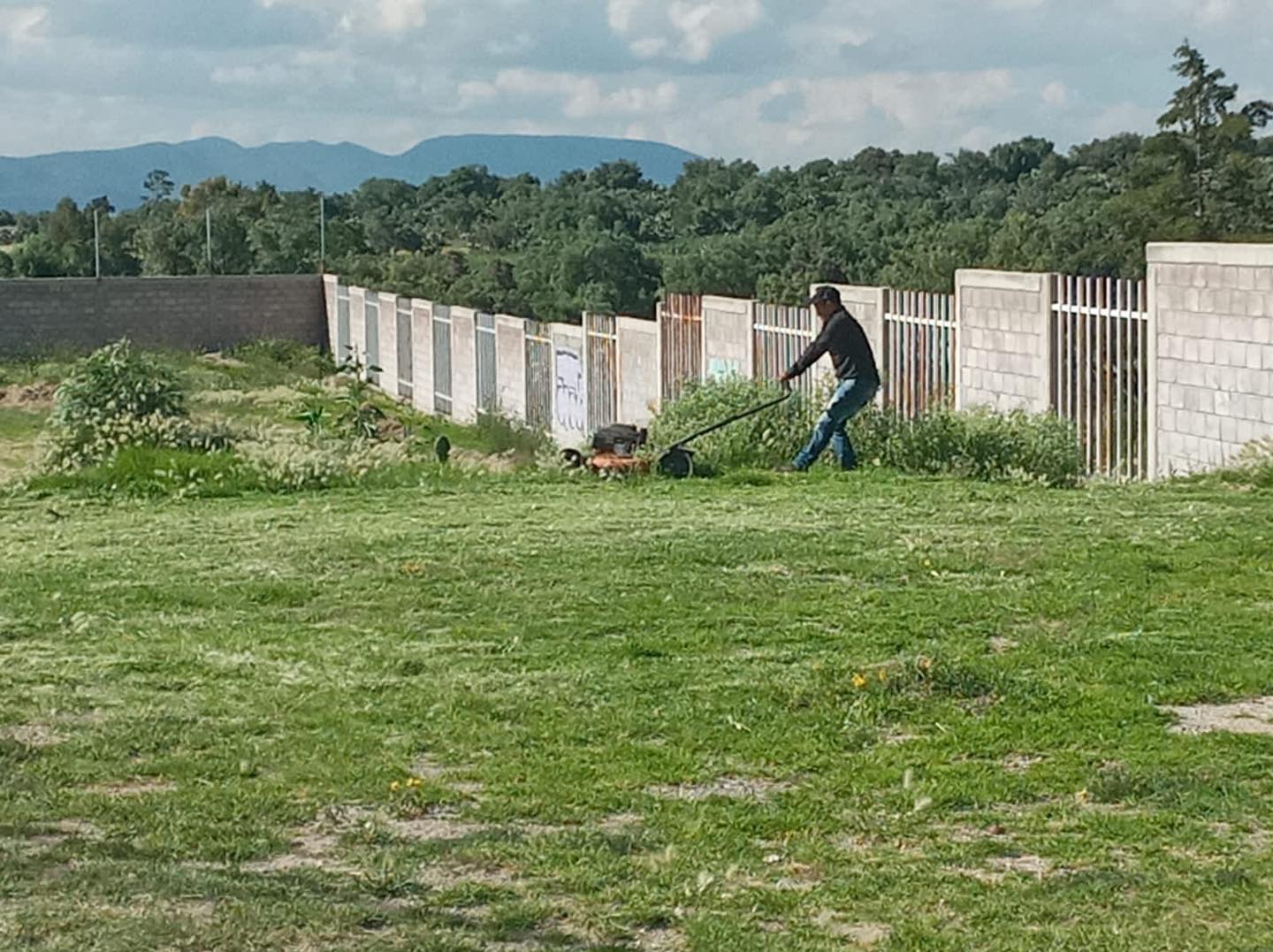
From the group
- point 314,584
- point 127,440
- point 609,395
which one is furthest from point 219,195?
point 314,584

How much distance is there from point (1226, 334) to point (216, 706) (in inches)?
395

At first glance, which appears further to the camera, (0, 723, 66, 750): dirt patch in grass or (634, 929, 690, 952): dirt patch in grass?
(0, 723, 66, 750): dirt patch in grass

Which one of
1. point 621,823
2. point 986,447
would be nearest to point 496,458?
point 986,447

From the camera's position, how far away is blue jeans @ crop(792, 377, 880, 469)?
53.1 feet

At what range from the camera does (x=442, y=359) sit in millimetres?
36312

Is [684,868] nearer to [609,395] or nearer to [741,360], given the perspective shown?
[741,360]

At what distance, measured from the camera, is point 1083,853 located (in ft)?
18.4

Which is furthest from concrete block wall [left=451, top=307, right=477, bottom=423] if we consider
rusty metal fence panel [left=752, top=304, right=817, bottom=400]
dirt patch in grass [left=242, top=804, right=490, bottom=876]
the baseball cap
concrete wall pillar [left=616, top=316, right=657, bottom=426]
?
dirt patch in grass [left=242, top=804, right=490, bottom=876]

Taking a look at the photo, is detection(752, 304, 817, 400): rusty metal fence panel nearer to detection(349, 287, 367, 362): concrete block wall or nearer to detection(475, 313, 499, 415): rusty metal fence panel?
detection(475, 313, 499, 415): rusty metal fence panel

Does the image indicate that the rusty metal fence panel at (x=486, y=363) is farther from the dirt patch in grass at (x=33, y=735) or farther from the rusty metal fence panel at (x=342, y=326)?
the dirt patch in grass at (x=33, y=735)

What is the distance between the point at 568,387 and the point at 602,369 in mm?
1397

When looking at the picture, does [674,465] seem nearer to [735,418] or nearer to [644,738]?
[735,418]

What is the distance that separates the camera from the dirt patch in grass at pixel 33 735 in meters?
7.11

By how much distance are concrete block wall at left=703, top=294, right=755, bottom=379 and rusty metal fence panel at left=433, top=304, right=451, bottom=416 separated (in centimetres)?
1231
